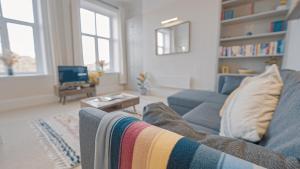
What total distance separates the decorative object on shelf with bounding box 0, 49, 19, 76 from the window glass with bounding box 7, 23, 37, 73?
0.14m

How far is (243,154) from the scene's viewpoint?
1.49ft

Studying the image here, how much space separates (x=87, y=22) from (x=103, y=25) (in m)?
0.55

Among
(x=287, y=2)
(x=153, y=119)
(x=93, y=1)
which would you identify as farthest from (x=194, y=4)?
(x=153, y=119)

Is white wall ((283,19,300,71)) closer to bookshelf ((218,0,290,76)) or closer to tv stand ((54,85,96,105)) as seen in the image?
bookshelf ((218,0,290,76))

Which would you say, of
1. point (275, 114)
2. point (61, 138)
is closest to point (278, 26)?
point (275, 114)

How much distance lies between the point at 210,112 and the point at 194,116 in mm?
213

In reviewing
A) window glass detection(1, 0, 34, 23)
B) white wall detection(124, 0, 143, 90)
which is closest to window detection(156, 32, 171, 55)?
white wall detection(124, 0, 143, 90)

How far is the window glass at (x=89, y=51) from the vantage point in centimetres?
414

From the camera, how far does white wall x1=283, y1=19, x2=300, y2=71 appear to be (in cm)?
197

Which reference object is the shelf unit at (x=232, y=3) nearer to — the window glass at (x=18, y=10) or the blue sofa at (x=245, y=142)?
the blue sofa at (x=245, y=142)

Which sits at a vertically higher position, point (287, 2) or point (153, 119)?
point (287, 2)

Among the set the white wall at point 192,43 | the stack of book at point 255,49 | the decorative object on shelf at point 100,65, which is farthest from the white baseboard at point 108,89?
the stack of book at point 255,49

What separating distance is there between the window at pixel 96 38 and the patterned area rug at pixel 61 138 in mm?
2319

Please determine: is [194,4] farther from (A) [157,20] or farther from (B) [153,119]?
(B) [153,119]
